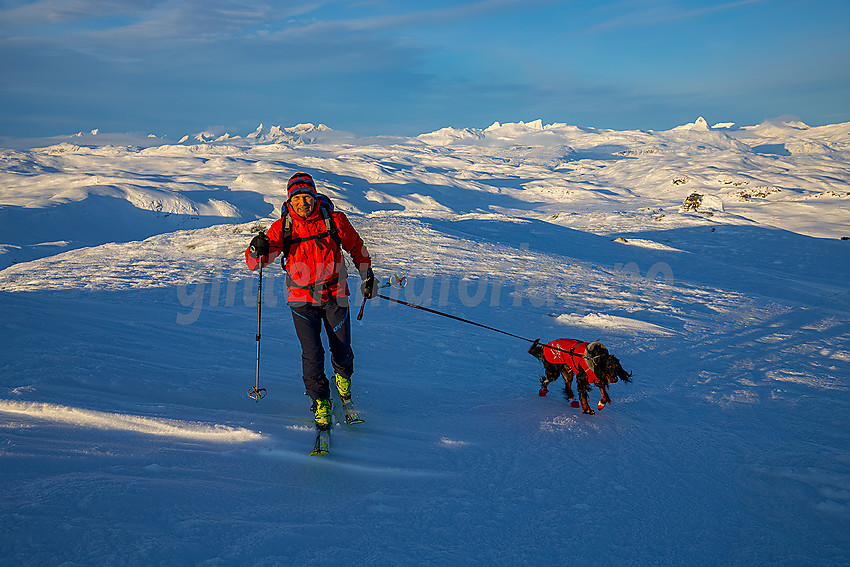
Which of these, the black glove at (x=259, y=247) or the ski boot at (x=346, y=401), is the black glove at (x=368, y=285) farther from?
the black glove at (x=259, y=247)

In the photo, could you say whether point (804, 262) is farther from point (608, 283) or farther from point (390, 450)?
point (390, 450)

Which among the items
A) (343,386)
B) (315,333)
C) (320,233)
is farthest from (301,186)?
(343,386)

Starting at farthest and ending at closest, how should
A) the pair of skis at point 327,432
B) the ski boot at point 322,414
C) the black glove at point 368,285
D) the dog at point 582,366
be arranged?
the dog at point 582,366
the black glove at point 368,285
the ski boot at point 322,414
the pair of skis at point 327,432

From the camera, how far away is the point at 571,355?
4.76 m

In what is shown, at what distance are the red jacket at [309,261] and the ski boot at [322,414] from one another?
2.64ft

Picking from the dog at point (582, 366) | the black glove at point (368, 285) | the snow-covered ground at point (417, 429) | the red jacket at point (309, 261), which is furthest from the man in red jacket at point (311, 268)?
the dog at point (582, 366)

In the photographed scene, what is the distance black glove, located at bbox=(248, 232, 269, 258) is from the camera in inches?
144

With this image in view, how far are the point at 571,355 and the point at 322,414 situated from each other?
2.47 meters

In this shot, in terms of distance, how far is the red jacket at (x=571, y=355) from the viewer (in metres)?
4.58

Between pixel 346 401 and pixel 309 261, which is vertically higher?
pixel 309 261

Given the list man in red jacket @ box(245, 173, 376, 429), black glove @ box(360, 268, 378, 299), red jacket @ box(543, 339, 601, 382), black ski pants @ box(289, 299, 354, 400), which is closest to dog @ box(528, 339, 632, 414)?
red jacket @ box(543, 339, 601, 382)

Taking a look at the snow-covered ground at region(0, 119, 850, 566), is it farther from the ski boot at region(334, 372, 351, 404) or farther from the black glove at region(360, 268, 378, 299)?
the black glove at region(360, 268, 378, 299)

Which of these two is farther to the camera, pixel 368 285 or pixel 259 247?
pixel 368 285

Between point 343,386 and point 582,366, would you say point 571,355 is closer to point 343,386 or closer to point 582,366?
point 582,366
